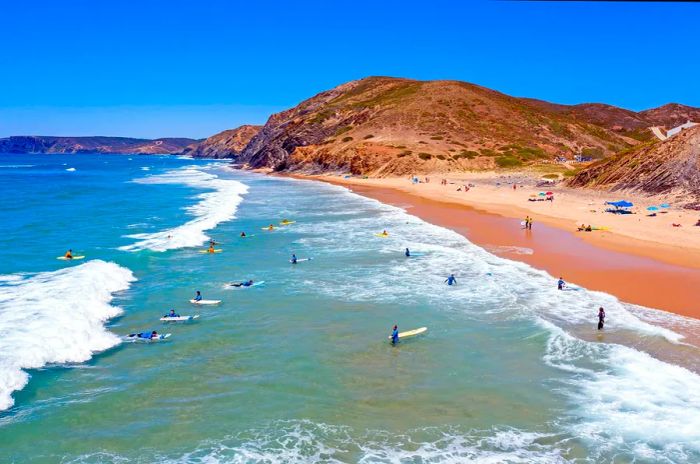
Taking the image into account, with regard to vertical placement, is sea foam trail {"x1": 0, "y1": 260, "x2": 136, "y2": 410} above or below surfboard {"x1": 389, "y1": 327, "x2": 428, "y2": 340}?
below

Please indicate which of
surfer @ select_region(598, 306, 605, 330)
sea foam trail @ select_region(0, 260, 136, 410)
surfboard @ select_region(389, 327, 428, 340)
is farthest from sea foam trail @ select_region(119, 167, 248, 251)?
surfer @ select_region(598, 306, 605, 330)

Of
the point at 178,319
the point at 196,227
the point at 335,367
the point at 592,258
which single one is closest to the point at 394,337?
the point at 335,367

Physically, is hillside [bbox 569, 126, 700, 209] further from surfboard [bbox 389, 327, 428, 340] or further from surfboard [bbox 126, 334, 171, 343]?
surfboard [bbox 126, 334, 171, 343]

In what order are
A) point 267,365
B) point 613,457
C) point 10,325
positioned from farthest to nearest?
1. point 10,325
2. point 267,365
3. point 613,457

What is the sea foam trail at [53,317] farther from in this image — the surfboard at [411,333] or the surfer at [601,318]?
the surfer at [601,318]

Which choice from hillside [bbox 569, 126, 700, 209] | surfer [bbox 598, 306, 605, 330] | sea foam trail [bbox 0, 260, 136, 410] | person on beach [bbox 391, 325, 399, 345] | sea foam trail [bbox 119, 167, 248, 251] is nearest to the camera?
sea foam trail [bbox 0, 260, 136, 410]

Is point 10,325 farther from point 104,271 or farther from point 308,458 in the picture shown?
point 308,458

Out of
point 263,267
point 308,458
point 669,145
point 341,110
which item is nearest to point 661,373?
point 308,458

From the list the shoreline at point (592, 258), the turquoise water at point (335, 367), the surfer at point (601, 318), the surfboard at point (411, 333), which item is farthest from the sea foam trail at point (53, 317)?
the shoreline at point (592, 258)
